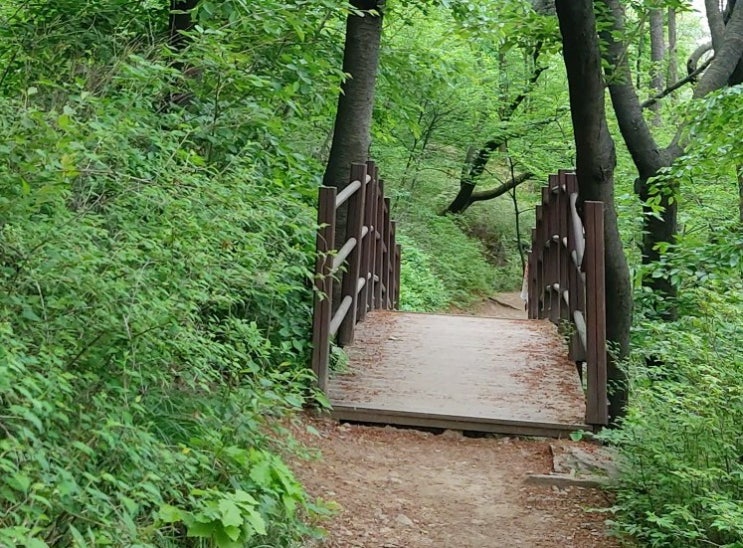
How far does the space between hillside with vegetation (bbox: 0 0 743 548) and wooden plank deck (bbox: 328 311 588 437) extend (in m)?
0.50

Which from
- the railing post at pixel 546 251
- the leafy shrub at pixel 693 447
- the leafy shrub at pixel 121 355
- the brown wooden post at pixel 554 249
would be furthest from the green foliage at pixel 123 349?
the railing post at pixel 546 251

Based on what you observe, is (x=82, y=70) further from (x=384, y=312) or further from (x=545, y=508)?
(x=384, y=312)

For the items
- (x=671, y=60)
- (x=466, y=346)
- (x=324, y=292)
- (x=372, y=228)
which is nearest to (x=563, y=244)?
(x=466, y=346)

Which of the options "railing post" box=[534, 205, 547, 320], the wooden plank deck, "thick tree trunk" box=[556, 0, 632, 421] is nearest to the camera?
"thick tree trunk" box=[556, 0, 632, 421]

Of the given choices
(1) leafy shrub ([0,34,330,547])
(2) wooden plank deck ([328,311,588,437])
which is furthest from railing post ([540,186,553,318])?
(1) leafy shrub ([0,34,330,547])

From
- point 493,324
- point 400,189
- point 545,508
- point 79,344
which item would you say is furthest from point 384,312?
point 400,189

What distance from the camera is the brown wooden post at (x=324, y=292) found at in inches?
217

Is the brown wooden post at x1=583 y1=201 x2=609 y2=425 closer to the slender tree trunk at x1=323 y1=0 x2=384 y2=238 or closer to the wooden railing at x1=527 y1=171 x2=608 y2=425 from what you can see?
the wooden railing at x1=527 y1=171 x2=608 y2=425

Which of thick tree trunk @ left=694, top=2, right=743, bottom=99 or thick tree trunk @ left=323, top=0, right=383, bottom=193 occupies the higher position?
thick tree trunk @ left=694, top=2, right=743, bottom=99

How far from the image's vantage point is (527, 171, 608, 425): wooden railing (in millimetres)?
5355

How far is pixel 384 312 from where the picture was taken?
8891mm

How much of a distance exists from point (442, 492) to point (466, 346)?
2.91 meters

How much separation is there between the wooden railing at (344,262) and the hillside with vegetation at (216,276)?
0.55 ft

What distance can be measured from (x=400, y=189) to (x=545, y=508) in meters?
13.8
